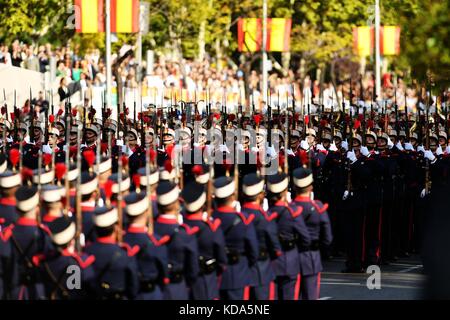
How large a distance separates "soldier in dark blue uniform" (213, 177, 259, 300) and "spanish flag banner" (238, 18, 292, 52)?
31.9m

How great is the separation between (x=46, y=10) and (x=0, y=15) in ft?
3.71

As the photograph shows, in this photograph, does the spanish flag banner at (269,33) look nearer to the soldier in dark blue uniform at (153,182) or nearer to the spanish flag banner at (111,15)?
the spanish flag banner at (111,15)

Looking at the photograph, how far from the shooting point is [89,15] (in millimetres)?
32188

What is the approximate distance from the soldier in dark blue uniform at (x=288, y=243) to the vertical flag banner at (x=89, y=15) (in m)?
19.0

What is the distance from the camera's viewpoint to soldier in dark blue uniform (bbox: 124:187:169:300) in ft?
37.6

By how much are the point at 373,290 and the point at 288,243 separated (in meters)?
3.22

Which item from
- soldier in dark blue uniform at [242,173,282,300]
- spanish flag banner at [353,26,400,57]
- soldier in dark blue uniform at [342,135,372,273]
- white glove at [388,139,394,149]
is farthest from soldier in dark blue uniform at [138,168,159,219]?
spanish flag banner at [353,26,400,57]

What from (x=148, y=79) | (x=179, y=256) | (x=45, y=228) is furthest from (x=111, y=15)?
(x=179, y=256)

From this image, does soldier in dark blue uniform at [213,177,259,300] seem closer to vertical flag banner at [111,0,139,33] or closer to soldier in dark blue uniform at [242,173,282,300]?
soldier in dark blue uniform at [242,173,282,300]

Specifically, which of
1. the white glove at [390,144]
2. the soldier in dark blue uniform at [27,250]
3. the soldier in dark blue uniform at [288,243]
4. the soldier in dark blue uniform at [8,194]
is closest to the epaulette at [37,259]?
the soldier in dark blue uniform at [27,250]

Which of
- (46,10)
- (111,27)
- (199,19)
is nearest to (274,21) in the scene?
(199,19)

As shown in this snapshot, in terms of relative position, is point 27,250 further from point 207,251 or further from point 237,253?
point 237,253

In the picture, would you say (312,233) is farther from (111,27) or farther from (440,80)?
(111,27)

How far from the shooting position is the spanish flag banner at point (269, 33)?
4469 centimetres
